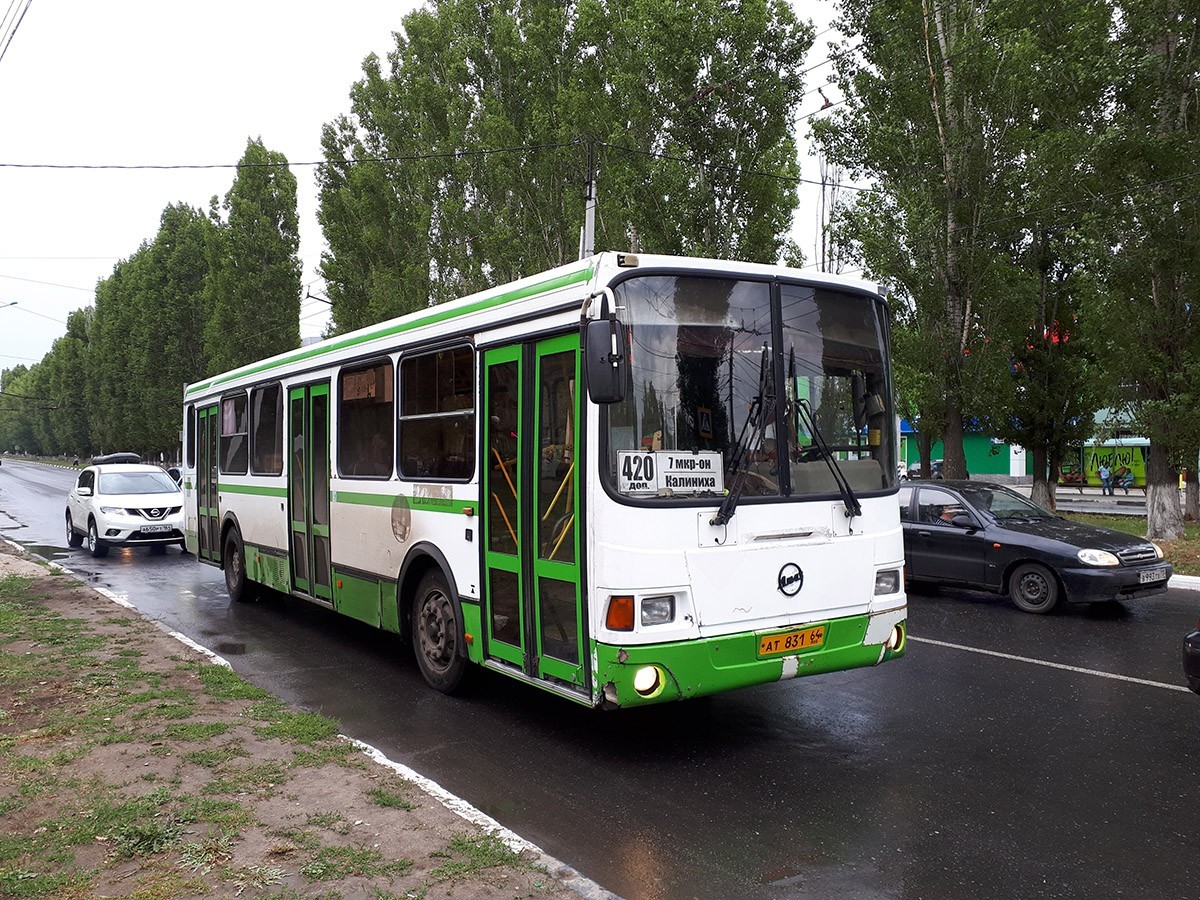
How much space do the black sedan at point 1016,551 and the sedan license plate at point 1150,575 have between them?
0.01m

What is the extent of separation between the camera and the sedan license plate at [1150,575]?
10234 millimetres

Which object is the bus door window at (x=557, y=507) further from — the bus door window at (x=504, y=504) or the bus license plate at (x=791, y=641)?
the bus license plate at (x=791, y=641)

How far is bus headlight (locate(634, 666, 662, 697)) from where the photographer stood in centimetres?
520

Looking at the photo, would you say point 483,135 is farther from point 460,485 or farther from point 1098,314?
point 460,485

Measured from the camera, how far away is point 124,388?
224ft

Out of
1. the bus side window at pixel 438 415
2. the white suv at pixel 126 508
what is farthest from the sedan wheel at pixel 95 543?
the bus side window at pixel 438 415

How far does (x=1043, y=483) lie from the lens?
2425 centimetres

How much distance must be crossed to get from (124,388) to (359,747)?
2797 inches

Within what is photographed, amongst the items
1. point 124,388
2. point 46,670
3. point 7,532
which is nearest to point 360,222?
point 7,532

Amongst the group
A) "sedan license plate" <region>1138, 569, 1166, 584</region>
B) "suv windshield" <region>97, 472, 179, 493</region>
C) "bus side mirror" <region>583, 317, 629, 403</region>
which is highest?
"bus side mirror" <region>583, 317, 629, 403</region>

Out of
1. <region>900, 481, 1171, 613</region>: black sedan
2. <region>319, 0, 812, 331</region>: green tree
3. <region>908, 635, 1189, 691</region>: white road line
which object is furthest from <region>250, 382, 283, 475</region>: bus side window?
<region>319, 0, 812, 331</region>: green tree

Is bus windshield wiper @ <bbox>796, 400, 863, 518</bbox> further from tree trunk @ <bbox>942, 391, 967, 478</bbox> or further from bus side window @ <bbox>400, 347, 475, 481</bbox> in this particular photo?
tree trunk @ <bbox>942, 391, 967, 478</bbox>

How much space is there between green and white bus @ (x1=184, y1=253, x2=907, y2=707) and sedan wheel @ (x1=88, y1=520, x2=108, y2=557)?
→ 41.3 ft

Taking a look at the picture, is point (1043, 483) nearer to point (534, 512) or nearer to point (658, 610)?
point (534, 512)
